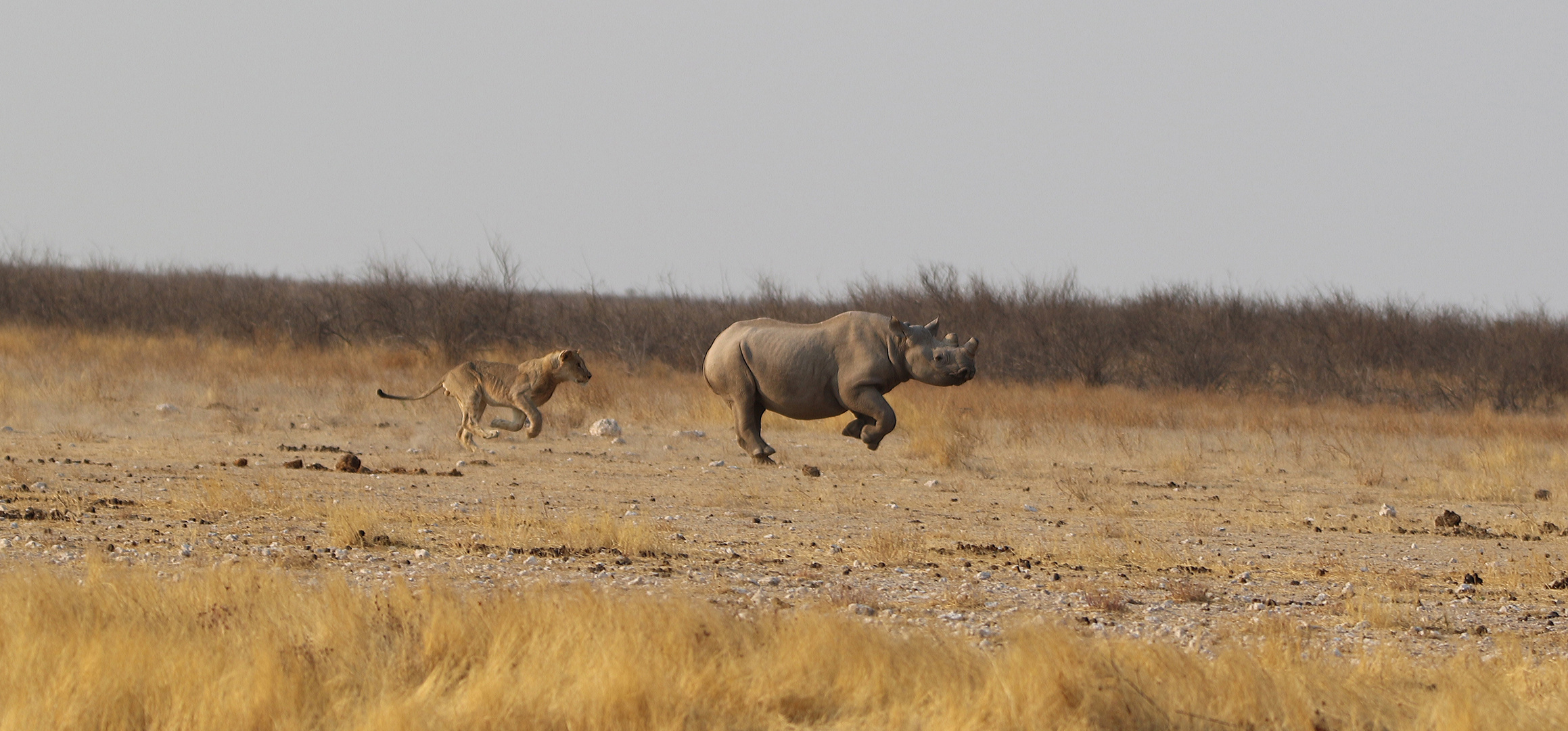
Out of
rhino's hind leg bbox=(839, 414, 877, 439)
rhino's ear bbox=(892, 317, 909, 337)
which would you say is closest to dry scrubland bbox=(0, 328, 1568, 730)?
rhino's hind leg bbox=(839, 414, 877, 439)

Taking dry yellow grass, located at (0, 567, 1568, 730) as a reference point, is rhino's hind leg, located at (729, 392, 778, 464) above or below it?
above

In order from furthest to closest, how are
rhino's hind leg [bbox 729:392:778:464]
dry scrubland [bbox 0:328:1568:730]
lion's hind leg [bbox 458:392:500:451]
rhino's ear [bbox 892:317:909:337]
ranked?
1. lion's hind leg [bbox 458:392:500:451]
2. rhino's hind leg [bbox 729:392:778:464]
3. rhino's ear [bbox 892:317:909:337]
4. dry scrubland [bbox 0:328:1568:730]

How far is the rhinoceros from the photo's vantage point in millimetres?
12773

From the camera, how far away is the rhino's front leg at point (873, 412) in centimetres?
1270

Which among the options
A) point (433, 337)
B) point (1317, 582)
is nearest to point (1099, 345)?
point (433, 337)

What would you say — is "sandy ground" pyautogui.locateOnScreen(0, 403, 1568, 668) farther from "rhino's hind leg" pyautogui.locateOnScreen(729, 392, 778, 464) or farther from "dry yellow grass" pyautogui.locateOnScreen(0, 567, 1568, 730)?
"dry yellow grass" pyautogui.locateOnScreen(0, 567, 1568, 730)

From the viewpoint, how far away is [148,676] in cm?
520

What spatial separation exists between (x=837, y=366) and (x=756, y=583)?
224 inches

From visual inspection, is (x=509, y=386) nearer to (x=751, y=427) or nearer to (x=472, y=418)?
(x=472, y=418)

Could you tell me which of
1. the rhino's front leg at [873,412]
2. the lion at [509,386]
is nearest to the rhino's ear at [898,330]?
the rhino's front leg at [873,412]

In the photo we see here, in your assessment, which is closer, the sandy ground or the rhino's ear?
the sandy ground

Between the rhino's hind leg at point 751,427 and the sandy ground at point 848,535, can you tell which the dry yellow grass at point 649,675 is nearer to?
the sandy ground at point 848,535

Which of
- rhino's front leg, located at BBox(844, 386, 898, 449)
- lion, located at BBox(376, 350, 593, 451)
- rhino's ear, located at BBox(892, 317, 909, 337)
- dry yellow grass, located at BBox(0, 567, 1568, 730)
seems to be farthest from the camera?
lion, located at BBox(376, 350, 593, 451)

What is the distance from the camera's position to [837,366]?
1296 centimetres
